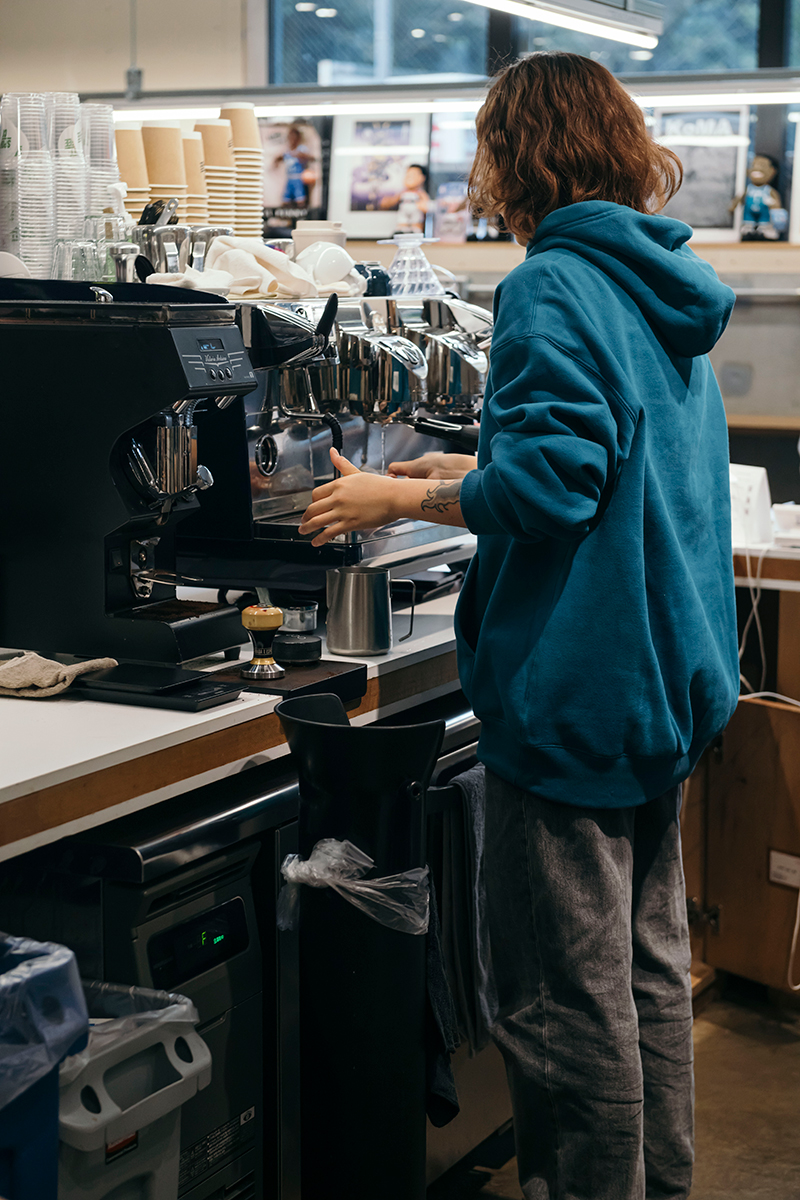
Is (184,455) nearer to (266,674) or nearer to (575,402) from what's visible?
(266,674)

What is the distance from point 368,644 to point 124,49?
546 centimetres

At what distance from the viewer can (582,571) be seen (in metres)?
1.61

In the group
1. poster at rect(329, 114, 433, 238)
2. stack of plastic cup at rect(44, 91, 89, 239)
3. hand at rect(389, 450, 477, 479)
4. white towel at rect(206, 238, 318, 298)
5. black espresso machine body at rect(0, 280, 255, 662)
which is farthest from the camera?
poster at rect(329, 114, 433, 238)

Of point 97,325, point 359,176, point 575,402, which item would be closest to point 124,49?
point 359,176

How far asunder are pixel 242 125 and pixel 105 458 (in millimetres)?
1360

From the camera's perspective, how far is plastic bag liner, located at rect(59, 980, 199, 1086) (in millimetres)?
1509

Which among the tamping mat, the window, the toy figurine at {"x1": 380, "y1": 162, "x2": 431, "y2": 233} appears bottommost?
the tamping mat

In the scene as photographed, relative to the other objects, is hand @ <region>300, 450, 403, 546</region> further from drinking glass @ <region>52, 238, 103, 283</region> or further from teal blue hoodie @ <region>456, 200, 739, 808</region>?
drinking glass @ <region>52, 238, 103, 283</region>

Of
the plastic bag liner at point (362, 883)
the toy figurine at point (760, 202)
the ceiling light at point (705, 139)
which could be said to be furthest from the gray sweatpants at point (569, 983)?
the ceiling light at point (705, 139)

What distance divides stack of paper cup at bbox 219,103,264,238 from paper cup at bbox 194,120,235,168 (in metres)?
0.05

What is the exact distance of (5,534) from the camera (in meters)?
1.88

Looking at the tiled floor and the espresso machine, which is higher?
the espresso machine

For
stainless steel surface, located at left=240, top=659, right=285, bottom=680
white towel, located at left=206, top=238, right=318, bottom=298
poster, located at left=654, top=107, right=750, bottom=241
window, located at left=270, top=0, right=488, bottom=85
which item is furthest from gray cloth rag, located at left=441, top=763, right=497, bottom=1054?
window, located at left=270, top=0, right=488, bottom=85

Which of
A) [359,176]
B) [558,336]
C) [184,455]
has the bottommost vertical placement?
[184,455]
